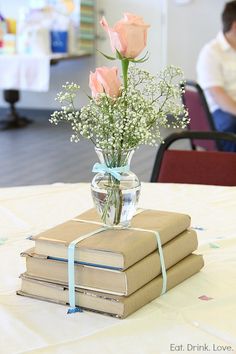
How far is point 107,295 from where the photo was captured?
113 centimetres

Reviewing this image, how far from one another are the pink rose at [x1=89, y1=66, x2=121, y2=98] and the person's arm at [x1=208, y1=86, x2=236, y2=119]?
2586 millimetres

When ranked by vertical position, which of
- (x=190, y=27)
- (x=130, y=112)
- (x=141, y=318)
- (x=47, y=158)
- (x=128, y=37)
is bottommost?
(x=47, y=158)

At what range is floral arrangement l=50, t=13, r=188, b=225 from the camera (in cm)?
113

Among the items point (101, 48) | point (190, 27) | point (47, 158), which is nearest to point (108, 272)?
point (47, 158)

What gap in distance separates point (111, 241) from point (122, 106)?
24cm

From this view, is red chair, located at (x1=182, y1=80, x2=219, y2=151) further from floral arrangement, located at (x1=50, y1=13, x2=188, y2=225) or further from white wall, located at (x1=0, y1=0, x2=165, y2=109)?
white wall, located at (x1=0, y1=0, x2=165, y2=109)

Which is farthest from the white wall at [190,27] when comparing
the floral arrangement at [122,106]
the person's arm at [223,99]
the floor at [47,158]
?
the floral arrangement at [122,106]

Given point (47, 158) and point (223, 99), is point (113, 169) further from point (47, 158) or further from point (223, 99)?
point (47, 158)

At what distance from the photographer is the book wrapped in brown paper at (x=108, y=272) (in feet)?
3.67

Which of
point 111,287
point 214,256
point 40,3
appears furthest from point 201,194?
point 40,3

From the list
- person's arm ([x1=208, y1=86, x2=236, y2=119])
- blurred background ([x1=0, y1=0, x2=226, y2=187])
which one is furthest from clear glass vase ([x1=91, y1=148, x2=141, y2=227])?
blurred background ([x1=0, y1=0, x2=226, y2=187])

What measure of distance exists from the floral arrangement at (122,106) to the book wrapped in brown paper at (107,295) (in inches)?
5.9

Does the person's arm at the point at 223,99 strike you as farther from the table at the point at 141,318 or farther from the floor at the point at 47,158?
the table at the point at 141,318

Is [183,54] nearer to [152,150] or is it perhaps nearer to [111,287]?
[152,150]
